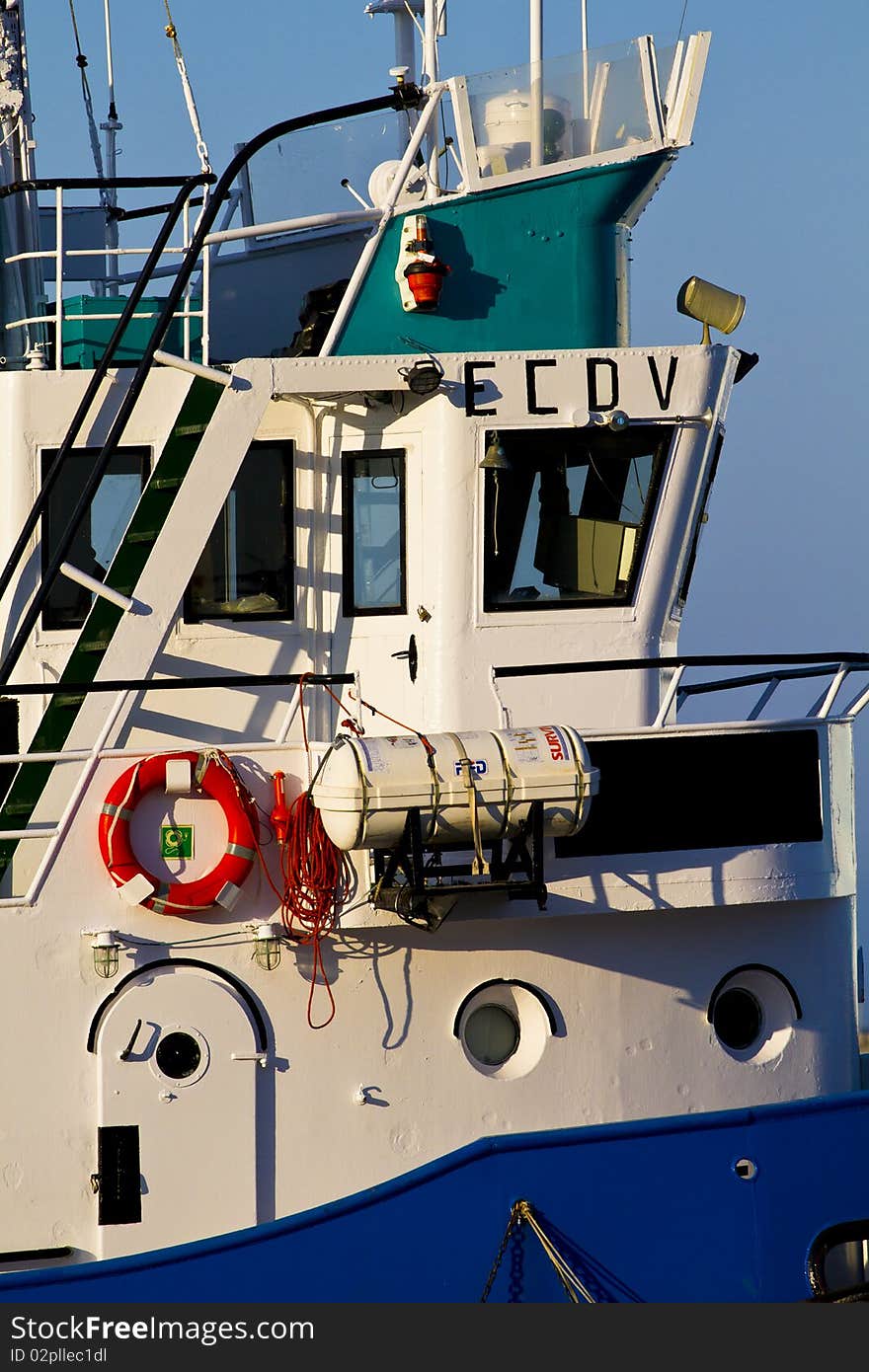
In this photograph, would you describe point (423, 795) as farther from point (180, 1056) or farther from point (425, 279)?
point (425, 279)

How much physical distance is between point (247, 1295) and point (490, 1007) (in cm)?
199

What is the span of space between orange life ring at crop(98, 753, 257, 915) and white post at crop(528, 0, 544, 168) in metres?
3.80

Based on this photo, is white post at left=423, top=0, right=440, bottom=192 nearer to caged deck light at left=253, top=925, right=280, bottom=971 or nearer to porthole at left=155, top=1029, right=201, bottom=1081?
caged deck light at left=253, top=925, right=280, bottom=971

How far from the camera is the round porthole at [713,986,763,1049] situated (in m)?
9.06

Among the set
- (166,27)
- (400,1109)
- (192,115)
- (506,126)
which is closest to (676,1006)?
(400,1109)

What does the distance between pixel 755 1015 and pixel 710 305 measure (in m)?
3.84

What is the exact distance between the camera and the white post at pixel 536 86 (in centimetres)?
934

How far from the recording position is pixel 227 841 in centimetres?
840

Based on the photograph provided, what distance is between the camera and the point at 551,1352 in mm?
7113

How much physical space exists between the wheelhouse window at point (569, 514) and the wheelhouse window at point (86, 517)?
2.01m

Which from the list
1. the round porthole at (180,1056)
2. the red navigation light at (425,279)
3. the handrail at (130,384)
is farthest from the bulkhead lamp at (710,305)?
the round porthole at (180,1056)

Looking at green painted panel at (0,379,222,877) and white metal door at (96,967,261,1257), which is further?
green painted panel at (0,379,222,877)

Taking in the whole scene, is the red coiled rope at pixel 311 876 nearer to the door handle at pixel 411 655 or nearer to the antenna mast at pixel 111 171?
the door handle at pixel 411 655

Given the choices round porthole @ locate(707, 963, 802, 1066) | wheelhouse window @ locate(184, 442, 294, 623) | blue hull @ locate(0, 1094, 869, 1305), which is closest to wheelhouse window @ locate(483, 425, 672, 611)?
Answer: wheelhouse window @ locate(184, 442, 294, 623)
